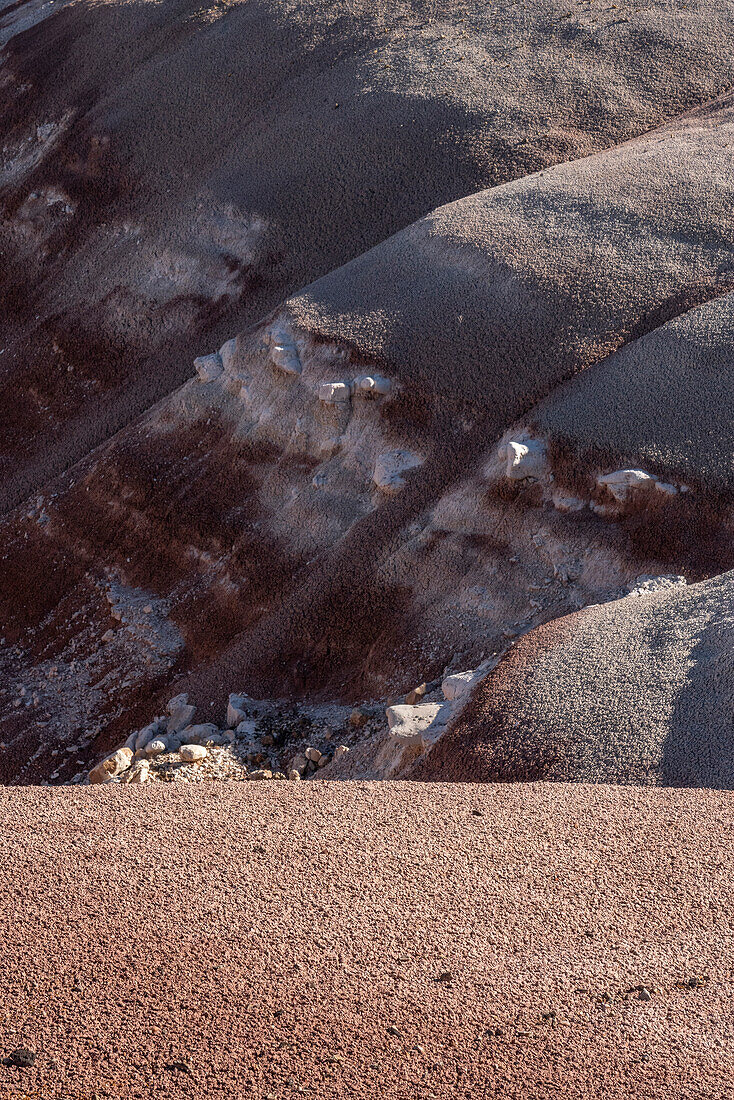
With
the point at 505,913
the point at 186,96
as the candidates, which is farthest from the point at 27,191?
the point at 505,913

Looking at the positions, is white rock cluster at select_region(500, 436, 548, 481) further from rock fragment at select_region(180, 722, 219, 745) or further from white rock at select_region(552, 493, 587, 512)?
rock fragment at select_region(180, 722, 219, 745)

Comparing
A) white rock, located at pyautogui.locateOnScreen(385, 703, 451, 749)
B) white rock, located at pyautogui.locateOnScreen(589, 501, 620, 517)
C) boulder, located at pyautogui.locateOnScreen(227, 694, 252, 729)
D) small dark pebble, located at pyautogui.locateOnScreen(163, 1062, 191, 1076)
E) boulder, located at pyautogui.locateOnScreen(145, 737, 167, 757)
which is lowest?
white rock, located at pyautogui.locateOnScreen(589, 501, 620, 517)

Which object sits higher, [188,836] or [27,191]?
[27,191]

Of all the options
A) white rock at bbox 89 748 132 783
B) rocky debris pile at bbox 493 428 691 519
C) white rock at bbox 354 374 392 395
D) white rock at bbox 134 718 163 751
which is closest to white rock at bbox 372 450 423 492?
white rock at bbox 354 374 392 395

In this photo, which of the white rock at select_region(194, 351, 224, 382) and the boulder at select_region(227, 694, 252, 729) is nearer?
the boulder at select_region(227, 694, 252, 729)

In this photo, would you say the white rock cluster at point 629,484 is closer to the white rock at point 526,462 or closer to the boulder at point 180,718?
the white rock at point 526,462

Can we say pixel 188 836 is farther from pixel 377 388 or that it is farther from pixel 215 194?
pixel 215 194

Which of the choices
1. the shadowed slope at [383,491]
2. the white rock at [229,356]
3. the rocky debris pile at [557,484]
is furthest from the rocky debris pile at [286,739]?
the white rock at [229,356]

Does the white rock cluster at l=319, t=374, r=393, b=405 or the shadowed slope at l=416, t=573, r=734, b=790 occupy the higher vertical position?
the white rock cluster at l=319, t=374, r=393, b=405
